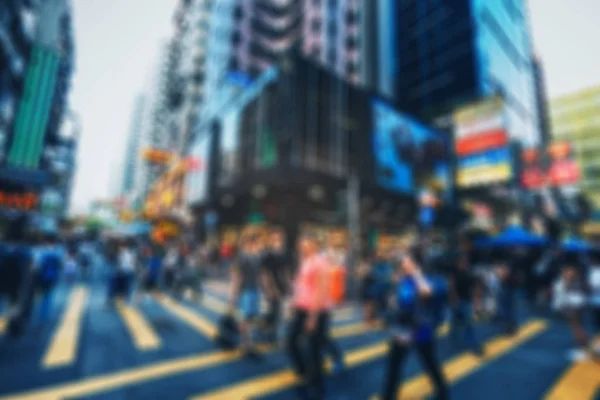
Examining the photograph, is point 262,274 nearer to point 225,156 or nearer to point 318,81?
point 318,81

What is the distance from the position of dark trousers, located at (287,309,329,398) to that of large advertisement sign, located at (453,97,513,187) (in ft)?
65.6

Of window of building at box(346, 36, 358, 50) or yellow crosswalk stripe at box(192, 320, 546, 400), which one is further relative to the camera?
window of building at box(346, 36, 358, 50)

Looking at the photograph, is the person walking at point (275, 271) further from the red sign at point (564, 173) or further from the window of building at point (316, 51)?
the window of building at point (316, 51)

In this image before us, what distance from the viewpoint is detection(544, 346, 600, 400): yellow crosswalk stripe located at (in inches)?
147

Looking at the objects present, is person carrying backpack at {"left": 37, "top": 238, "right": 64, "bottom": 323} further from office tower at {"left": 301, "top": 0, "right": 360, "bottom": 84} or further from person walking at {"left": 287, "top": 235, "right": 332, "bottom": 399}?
office tower at {"left": 301, "top": 0, "right": 360, "bottom": 84}

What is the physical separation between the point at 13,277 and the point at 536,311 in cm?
1493

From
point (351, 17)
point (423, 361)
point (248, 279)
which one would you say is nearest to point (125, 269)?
point (248, 279)

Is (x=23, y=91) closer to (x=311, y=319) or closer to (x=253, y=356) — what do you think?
(x=253, y=356)

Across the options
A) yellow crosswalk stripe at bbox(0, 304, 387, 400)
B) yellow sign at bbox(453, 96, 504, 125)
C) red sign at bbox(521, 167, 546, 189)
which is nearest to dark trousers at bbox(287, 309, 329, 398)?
yellow crosswalk stripe at bbox(0, 304, 387, 400)

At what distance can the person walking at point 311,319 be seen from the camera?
3451 mm

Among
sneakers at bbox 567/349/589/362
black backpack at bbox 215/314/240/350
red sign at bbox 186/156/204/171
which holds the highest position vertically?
red sign at bbox 186/156/204/171

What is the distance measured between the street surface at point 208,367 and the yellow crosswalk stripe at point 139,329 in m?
0.02

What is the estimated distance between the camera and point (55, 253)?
6984 millimetres

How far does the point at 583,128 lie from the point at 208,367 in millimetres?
90586
